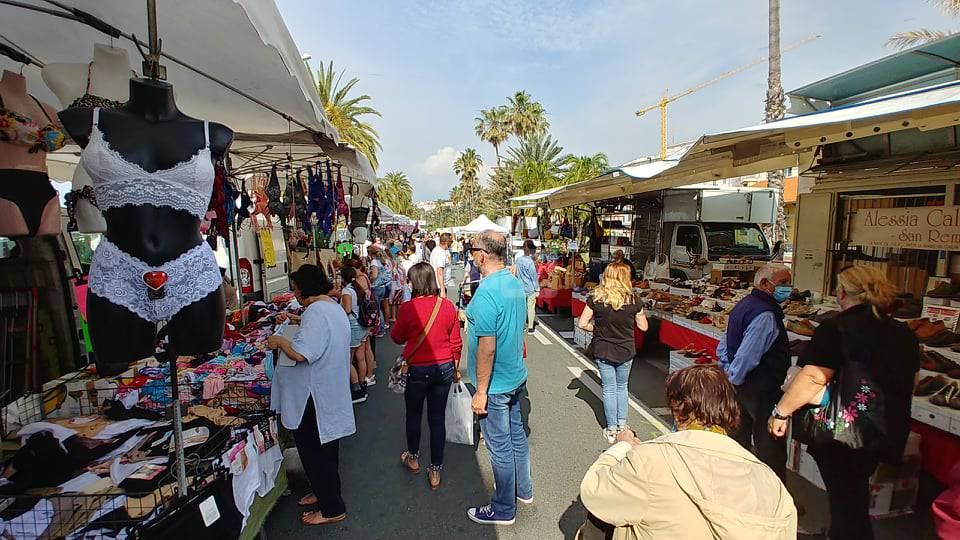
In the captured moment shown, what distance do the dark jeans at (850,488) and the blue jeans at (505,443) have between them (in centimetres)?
184

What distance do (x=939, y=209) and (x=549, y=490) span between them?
16.1 feet

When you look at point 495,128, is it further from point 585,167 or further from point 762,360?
point 762,360

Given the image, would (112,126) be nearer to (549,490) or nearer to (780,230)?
(549,490)

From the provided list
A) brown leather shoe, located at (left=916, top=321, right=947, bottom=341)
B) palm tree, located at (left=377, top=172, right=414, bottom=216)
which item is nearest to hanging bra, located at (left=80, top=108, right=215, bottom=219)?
brown leather shoe, located at (left=916, top=321, right=947, bottom=341)

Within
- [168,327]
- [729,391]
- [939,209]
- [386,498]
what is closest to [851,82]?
[939,209]

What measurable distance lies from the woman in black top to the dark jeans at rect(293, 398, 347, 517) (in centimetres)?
300

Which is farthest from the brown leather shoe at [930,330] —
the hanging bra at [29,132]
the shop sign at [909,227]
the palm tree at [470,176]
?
the palm tree at [470,176]

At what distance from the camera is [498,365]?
2838 mm

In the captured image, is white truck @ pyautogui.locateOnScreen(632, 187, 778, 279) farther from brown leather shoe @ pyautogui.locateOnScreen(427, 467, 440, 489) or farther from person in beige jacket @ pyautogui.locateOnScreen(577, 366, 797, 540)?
person in beige jacket @ pyautogui.locateOnScreen(577, 366, 797, 540)

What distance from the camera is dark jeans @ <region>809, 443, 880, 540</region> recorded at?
7.68 ft

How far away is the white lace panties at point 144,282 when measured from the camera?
1.72 metres

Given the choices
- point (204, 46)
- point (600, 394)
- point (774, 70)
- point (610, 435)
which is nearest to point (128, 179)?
point (204, 46)

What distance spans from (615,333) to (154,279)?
3.46m

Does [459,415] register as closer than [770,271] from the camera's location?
No
